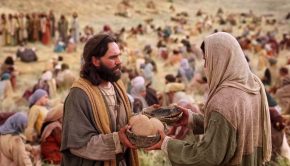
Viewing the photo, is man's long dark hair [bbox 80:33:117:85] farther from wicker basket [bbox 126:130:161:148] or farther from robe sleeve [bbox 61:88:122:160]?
wicker basket [bbox 126:130:161:148]

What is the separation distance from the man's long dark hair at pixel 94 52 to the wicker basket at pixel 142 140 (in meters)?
0.42

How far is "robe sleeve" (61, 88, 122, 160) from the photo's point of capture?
10.1 feet

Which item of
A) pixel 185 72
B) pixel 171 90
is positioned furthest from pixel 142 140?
pixel 185 72

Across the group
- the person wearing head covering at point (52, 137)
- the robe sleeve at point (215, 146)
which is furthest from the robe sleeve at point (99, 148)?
the person wearing head covering at point (52, 137)

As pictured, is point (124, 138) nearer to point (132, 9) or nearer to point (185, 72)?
point (185, 72)

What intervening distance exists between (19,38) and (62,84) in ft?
23.8

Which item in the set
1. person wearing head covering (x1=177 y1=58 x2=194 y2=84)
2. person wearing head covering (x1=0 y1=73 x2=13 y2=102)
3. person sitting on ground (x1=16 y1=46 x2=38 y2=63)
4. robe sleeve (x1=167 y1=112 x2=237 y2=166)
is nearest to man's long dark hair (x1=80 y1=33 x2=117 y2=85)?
robe sleeve (x1=167 y1=112 x2=237 y2=166)

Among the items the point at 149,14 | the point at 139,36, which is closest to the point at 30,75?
the point at 139,36

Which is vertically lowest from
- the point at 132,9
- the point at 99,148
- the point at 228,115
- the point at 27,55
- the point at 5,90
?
the point at 27,55

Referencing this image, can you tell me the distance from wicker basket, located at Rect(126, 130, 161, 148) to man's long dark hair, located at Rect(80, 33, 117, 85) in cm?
42

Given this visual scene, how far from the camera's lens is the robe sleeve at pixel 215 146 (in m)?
2.70

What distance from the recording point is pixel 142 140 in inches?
119

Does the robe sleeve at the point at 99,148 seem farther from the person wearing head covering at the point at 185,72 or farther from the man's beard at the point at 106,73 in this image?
the person wearing head covering at the point at 185,72

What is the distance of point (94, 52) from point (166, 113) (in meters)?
0.71
